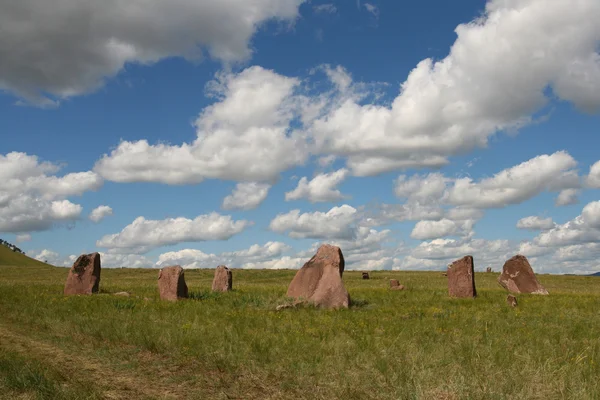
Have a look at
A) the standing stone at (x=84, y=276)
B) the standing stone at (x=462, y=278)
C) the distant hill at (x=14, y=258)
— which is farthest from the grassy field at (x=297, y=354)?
the distant hill at (x=14, y=258)

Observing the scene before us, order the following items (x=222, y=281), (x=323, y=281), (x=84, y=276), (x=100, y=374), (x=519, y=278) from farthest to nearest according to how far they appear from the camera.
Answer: (x=222, y=281) < (x=519, y=278) < (x=84, y=276) < (x=323, y=281) < (x=100, y=374)

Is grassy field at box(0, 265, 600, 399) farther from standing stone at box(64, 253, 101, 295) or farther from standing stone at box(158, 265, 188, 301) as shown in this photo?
standing stone at box(64, 253, 101, 295)

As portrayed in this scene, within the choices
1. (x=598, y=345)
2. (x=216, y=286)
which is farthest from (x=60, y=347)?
(x=216, y=286)

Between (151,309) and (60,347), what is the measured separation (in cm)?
694

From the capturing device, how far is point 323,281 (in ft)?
76.8

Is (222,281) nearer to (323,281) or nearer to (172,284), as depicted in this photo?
(172,284)

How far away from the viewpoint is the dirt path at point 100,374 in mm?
9312

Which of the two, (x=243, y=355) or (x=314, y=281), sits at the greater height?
(x=314, y=281)

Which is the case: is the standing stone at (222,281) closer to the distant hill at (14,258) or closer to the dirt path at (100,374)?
the dirt path at (100,374)

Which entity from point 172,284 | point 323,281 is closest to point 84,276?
point 172,284

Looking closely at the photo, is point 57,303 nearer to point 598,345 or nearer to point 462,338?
point 462,338

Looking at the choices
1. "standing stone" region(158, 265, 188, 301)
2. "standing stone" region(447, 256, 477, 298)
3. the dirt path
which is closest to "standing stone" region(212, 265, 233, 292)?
"standing stone" region(158, 265, 188, 301)

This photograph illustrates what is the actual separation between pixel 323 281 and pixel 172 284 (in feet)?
27.2

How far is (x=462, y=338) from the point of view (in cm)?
1370
